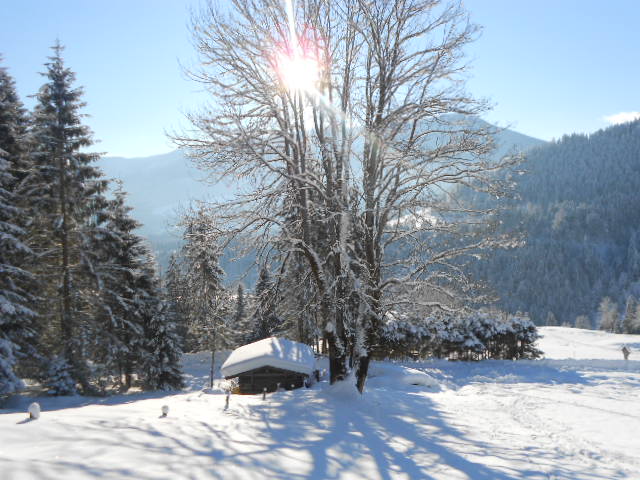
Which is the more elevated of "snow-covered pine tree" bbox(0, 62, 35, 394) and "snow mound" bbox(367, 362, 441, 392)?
"snow-covered pine tree" bbox(0, 62, 35, 394)

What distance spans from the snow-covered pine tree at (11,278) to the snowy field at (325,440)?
1.66 m

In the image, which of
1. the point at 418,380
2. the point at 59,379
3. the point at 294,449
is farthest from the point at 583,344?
the point at 294,449

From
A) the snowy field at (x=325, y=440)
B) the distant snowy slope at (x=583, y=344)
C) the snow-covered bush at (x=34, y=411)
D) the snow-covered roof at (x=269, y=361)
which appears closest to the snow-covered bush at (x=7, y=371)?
the snowy field at (x=325, y=440)

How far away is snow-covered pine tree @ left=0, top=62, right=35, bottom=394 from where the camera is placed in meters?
14.3

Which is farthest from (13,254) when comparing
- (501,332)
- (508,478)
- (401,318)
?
(501,332)

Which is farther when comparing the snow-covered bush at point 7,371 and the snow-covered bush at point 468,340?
the snow-covered bush at point 468,340

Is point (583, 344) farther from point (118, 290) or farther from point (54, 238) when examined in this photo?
point (54, 238)

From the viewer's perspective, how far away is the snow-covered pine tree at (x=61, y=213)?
59.7 ft

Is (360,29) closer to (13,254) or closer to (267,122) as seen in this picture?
(267,122)

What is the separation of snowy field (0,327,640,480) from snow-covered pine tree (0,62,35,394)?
1.66 metres

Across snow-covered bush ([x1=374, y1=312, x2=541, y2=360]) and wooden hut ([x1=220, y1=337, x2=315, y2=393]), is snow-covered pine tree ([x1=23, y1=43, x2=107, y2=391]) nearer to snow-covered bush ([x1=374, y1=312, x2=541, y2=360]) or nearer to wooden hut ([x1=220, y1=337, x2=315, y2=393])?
wooden hut ([x1=220, y1=337, x2=315, y2=393])

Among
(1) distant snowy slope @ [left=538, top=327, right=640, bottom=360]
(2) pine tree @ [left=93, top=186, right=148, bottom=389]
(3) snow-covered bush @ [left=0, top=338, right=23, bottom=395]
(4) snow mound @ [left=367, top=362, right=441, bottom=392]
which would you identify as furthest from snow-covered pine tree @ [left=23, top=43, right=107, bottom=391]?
(1) distant snowy slope @ [left=538, top=327, right=640, bottom=360]

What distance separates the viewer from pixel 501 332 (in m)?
36.2

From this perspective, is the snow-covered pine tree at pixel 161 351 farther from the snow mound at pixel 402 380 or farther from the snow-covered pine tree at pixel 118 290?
the snow mound at pixel 402 380
